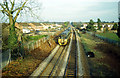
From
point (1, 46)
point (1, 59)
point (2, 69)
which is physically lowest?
point (2, 69)

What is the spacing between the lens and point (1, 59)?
9.95 m

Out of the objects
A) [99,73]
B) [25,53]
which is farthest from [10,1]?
[99,73]

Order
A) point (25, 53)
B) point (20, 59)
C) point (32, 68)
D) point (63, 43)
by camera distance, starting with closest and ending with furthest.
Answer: point (32, 68)
point (20, 59)
point (25, 53)
point (63, 43)

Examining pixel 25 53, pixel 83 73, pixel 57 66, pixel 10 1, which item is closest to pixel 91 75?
pixel 83 73

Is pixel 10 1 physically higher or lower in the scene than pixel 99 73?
higher

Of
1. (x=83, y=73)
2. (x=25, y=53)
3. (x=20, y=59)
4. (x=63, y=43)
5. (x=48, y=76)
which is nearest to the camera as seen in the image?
(x=48, y=76)

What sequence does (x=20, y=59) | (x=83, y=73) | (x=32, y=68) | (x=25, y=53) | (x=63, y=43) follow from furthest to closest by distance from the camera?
1. (x=63, y=43)
2. (x=25, y=53)
3. (x=20, y=59)
4. (x=32, y=68)
5. (x=83, y=73)

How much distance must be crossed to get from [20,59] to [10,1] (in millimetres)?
8428

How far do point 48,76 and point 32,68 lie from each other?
2.88 metres

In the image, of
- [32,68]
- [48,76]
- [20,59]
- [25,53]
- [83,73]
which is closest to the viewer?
[48,76]

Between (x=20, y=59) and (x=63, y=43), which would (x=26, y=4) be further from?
(x=63, y=43)

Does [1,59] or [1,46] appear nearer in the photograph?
[1,59]

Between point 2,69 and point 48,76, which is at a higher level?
point 2,69

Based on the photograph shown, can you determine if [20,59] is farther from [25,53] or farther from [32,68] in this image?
[32,68]
